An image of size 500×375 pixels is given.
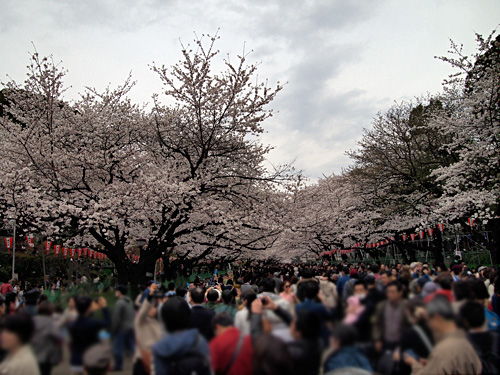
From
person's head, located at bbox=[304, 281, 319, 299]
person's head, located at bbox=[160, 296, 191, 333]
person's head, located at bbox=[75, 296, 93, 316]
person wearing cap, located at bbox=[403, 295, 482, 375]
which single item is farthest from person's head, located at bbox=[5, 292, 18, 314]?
person wearing cap, located at bbox=[403, 295, 482, 375]

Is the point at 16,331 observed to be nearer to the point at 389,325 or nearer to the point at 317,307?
the point at 317,307

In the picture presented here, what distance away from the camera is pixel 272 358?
2627mm

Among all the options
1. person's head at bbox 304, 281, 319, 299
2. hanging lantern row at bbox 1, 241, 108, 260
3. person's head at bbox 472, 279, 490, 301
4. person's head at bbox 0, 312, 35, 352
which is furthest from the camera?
hanging lantern row at bbox 1, 241, 108, 260

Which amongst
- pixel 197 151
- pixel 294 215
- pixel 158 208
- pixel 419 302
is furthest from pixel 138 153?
pixel 419 302

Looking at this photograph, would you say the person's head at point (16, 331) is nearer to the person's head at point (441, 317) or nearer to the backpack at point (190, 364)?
the backpack at point (190, 364)

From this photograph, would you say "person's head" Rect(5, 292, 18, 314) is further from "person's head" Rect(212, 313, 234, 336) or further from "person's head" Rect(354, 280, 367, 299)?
"person's head" Rect(354, 280, 367, 299)

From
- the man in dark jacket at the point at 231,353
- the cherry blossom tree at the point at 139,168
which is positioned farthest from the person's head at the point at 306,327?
the cherry blossom tree at the point at 139,168

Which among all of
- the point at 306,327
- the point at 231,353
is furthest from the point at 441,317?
the point at 231,353

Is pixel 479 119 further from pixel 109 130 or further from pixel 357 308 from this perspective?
pixel 357 308

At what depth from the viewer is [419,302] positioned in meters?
3.00

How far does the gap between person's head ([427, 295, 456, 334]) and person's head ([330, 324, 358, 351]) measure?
0.55 m

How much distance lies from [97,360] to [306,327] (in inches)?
62.7

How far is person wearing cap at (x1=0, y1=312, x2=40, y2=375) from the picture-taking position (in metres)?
2.88

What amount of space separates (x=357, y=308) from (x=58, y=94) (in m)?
14.8
